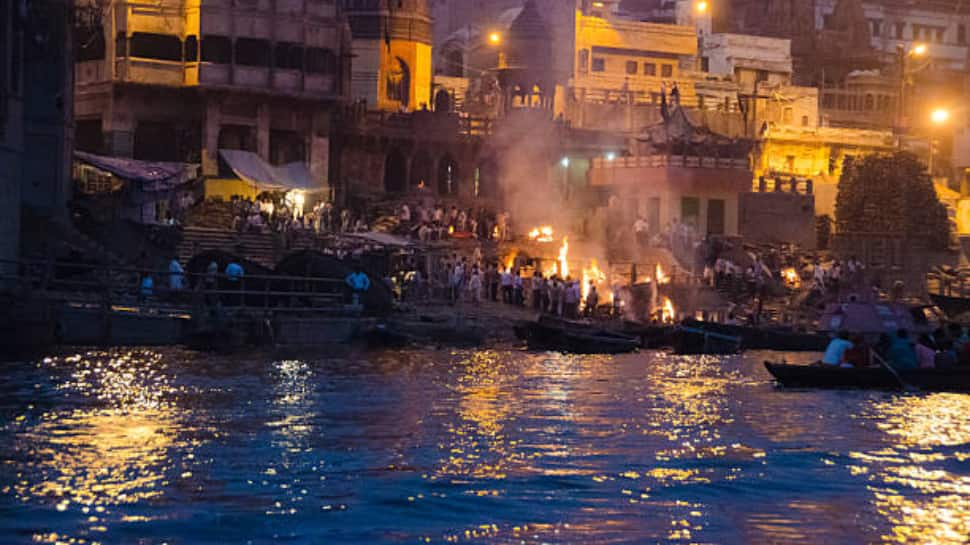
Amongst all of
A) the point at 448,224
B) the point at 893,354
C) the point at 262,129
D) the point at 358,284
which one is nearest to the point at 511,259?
the point at 448,224

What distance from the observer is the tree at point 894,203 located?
59.5 metres

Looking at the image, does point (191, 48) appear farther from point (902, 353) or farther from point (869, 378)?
point (869, 378)

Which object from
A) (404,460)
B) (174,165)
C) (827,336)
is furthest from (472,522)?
(174,165)

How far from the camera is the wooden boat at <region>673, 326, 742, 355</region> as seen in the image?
124ft

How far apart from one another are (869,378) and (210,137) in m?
28.0

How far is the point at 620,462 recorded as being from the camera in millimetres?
20250

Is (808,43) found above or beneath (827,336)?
→ above

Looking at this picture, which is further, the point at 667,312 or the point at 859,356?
the point at 667,312

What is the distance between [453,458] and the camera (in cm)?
Answer: 2019

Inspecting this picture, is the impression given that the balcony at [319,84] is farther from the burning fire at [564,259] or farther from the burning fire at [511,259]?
the burning fire at [564,259]

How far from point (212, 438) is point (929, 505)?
920 centimetres

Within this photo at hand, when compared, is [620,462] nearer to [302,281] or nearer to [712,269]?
[302,281]

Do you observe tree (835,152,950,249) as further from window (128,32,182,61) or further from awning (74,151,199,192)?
awning (74,151,199,192)

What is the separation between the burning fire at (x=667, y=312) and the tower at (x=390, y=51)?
67.8ft
